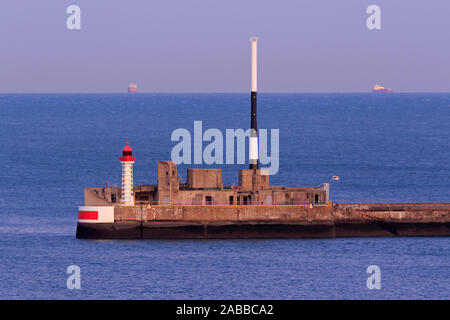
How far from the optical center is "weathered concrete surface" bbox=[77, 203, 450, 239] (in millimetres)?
80125

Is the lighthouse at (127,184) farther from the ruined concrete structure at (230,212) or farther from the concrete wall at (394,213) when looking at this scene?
the concrete wall at (394,213)

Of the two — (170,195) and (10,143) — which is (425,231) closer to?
(170,195)

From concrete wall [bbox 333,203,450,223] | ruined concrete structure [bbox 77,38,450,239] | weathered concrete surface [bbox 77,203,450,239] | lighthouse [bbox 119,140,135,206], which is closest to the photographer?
lighthouse [bbox 119,140,135,206]

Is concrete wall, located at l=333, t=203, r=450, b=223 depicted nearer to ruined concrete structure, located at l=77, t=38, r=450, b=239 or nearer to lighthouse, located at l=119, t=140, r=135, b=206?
ruined concrete structure, located at l=77, t=38, r=450, b=239

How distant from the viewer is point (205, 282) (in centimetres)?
7038

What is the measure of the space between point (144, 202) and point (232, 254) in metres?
7.41

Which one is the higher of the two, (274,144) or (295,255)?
(274,144)

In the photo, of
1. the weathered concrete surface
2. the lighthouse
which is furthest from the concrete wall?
the lighthouse

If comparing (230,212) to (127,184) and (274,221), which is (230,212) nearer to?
(274,221)

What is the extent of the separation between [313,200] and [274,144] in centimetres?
8745
